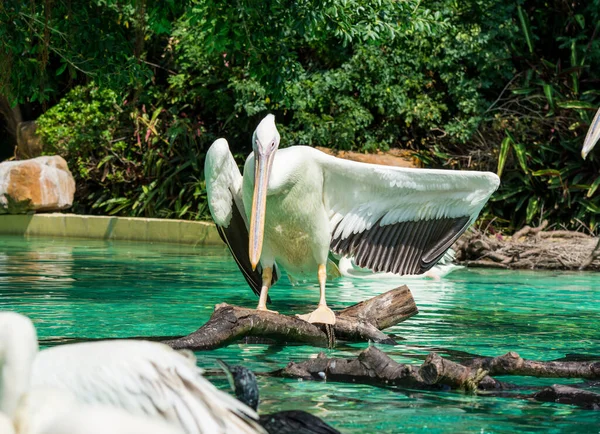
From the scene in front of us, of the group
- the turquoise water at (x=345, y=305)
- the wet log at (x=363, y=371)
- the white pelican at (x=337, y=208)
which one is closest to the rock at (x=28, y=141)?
the turquoise water at (x=345, y=305)

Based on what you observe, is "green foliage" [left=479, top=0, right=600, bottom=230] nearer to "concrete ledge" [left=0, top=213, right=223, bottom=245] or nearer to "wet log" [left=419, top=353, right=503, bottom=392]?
"concrete ledge" [left=0, top=213, right=223, bottom=245]

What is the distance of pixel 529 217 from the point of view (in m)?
12.3

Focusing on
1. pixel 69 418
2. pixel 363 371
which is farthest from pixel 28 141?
pixel 69 418

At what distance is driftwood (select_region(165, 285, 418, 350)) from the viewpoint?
481 cm

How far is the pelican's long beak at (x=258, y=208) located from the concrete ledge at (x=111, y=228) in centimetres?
651

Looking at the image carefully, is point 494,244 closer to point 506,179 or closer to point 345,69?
point 506,179

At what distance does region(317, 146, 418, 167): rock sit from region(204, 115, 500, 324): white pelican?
5848 millimetres

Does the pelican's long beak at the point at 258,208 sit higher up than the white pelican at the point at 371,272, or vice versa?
the pelican's long beak at the point at 258,208

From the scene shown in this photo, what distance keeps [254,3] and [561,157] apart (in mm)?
6376

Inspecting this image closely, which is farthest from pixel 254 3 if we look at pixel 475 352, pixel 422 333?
pixel 475 352

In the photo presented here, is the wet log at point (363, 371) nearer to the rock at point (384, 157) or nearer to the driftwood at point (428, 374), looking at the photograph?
the driftwood at point (428, 374)

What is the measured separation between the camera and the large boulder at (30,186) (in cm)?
1377

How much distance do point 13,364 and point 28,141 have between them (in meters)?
13.9

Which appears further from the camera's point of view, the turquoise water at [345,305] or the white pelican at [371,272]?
the white pelican at [371,272]
